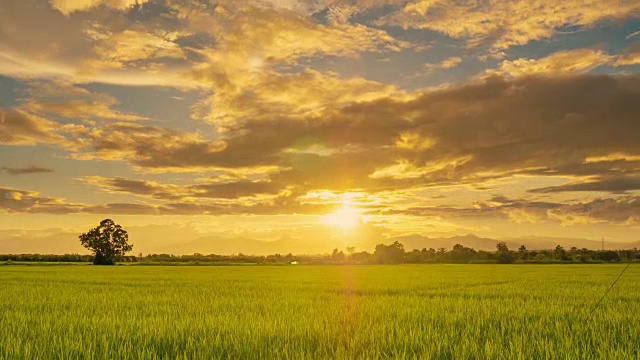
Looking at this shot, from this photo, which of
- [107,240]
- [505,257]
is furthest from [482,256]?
[107,240]

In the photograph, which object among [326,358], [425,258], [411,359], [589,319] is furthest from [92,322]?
[425,258]

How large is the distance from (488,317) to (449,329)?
1.91 meters

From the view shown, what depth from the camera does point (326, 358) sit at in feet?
16.7

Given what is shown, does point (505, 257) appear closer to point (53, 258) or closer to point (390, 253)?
point (390, 253)

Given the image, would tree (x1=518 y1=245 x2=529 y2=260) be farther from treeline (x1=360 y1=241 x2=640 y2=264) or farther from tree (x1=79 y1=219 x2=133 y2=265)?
tree (x1=79 y1=219 x2=133 y2=265)

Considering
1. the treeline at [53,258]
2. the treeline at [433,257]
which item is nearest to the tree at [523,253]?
the treeline at [433,257]

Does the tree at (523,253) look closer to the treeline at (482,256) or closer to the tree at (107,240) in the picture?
the treeline at (482,256)

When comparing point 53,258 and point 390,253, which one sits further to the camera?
point 390,253

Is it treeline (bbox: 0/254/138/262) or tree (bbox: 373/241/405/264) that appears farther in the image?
tree (bbox: 373/241/405/264)

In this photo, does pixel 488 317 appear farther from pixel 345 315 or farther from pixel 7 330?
pixel 7 330

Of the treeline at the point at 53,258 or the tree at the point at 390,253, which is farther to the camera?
the tree at the point at 390,253

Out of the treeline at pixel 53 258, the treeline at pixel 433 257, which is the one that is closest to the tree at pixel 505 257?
the treeline at pixel 433 257

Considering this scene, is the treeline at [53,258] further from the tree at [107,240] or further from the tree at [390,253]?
the tree at [390,253]

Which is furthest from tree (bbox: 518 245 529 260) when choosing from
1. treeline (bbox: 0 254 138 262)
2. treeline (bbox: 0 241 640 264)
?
treeline (bbox: 0 254 138 262)
